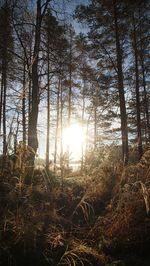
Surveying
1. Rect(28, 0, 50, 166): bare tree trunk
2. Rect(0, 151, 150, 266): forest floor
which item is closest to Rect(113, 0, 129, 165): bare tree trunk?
Rect(28, 0, 50, 166): bare tree trunk

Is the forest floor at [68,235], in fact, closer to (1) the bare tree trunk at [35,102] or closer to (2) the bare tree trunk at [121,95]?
(1) the bare tree trunk at [35,102]

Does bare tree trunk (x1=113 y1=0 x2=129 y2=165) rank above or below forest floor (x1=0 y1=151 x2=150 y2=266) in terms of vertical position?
above

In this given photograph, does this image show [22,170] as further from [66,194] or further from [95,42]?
[95,42]

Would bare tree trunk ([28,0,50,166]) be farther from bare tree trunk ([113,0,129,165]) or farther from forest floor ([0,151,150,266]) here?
forest floor ([0,151,150,266])

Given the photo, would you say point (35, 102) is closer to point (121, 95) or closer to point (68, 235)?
point (121, 95)

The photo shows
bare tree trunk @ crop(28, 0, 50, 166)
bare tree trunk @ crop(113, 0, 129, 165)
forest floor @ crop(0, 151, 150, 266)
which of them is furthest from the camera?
bare tree trunk @ crop(113, 0, 129, 165)

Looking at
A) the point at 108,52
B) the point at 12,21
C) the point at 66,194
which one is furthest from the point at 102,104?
the point at 66,194

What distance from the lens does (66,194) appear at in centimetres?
653

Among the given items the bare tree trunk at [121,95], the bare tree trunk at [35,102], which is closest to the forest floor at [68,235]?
the bare tree trunk at [35,102]

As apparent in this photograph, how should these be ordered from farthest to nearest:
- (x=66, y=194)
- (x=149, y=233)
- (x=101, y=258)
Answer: (x=66, y=194)
(x=149, y=233)
(x=101, y=258)

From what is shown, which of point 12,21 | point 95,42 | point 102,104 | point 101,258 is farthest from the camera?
point 102,104

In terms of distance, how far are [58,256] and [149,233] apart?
1.54 metres

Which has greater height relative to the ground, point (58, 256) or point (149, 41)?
point (149, 41)

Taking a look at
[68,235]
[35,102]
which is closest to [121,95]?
[35,102]
